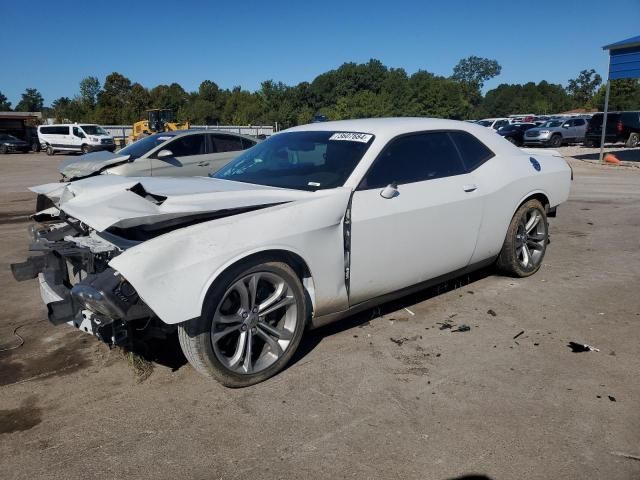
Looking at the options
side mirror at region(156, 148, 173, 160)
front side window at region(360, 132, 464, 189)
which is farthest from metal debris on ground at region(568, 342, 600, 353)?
side mirror at region(156, 148, 173, 160)

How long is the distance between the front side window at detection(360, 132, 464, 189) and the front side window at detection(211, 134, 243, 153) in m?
6.86

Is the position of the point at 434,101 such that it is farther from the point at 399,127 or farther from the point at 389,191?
the point at 389,191

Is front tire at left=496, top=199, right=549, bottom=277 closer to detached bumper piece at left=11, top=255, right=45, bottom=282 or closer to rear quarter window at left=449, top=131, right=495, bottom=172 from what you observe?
rear quarter window at left=449, top=131, right=495, bottom=172

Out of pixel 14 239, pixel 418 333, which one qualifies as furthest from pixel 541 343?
pixel 14 239

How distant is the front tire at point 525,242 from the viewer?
5.12m

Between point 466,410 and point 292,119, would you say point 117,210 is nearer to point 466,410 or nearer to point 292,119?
point 466,410

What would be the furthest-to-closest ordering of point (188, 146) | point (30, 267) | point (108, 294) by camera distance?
point (188, 146)
point (30, 267)
point (108, 294)

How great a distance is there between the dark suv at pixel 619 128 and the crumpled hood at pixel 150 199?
91.5 ft

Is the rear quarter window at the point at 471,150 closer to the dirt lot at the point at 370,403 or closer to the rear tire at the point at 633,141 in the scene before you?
the dirt lot at the point at 370,403

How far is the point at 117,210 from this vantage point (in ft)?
10.2

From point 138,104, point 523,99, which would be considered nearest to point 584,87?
point 523,99

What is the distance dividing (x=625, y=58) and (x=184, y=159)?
16.6m

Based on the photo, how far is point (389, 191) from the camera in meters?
3.77

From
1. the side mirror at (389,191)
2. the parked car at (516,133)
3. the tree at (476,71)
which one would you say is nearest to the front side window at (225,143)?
the side mirror at (389,191)
